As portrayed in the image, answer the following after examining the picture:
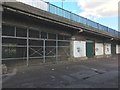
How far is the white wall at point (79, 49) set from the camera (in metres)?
24.0

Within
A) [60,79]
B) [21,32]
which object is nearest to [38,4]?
[21,32]

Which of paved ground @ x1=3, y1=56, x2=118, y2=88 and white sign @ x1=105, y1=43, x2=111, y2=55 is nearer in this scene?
paved ground @ x1=3, y1=56, x2=118, y2=88

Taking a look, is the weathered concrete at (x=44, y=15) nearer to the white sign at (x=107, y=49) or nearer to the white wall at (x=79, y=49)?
the white wall at (x=79, y=49)

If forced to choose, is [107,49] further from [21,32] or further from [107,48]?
[21,32]

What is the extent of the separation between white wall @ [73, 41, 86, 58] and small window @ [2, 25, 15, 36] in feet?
34.3

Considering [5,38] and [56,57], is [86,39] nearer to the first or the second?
[56,57]

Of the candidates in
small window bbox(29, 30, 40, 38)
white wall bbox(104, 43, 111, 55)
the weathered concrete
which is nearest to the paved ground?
small window bbox(29, 30, 40, 38)

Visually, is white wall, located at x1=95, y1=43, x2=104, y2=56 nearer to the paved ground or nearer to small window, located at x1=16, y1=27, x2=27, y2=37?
small window, located at x1=16, y1=27, x2=27, y2=37

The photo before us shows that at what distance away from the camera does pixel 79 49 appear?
2505 centimetres

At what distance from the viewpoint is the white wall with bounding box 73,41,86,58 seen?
78.8 ft

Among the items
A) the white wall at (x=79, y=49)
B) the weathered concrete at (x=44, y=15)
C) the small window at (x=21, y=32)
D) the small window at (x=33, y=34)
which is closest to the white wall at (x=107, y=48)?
the white wall at (x=79, y=49)

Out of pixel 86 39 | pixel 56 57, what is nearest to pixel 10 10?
pixel 56 57

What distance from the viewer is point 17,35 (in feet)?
51.1

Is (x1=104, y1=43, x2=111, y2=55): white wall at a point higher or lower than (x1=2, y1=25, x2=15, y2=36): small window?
lower
